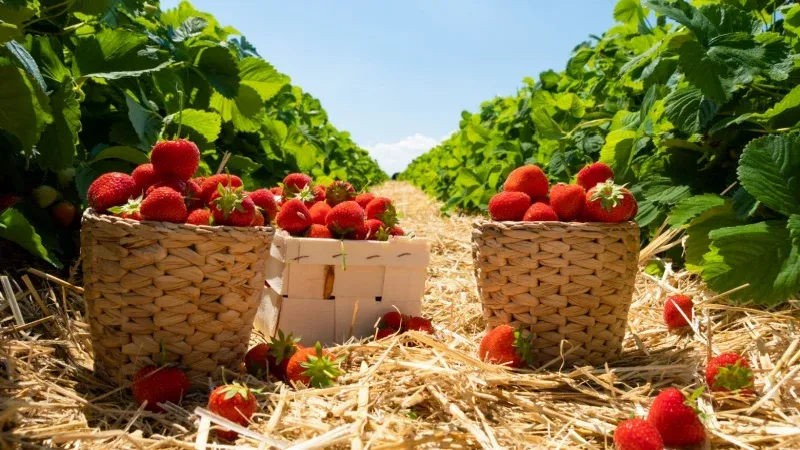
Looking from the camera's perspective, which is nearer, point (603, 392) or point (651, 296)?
point (603, 392)

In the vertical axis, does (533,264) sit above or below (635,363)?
above

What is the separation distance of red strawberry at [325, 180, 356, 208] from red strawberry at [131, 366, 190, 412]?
101 cm

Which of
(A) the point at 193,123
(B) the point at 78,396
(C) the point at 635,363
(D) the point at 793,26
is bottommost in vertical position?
(B) the point at 78,396

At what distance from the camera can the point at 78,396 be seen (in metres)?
1.77

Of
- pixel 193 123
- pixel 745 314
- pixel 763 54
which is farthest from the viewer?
pixel 193 123

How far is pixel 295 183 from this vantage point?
2.71m

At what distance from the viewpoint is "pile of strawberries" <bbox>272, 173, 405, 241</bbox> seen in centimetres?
239

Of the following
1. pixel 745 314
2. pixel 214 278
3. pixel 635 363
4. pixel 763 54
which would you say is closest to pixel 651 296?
pixel 745 314

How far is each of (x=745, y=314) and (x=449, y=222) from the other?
14.2ft

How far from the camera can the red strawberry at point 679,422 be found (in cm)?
152

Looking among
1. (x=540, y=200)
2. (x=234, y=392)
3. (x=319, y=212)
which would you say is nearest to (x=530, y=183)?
(x=540, y=200)

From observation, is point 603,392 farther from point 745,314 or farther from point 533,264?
point 745,314

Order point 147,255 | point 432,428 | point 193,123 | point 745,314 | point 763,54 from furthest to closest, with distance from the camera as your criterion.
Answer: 1. point 193,123
2. point 745,314
3. point 763,54
4. point 147,255
5. point 432,428

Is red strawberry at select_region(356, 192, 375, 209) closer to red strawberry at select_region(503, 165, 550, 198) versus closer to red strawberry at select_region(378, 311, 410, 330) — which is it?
red strawberry at select_region(378, 311, 410, 330)
